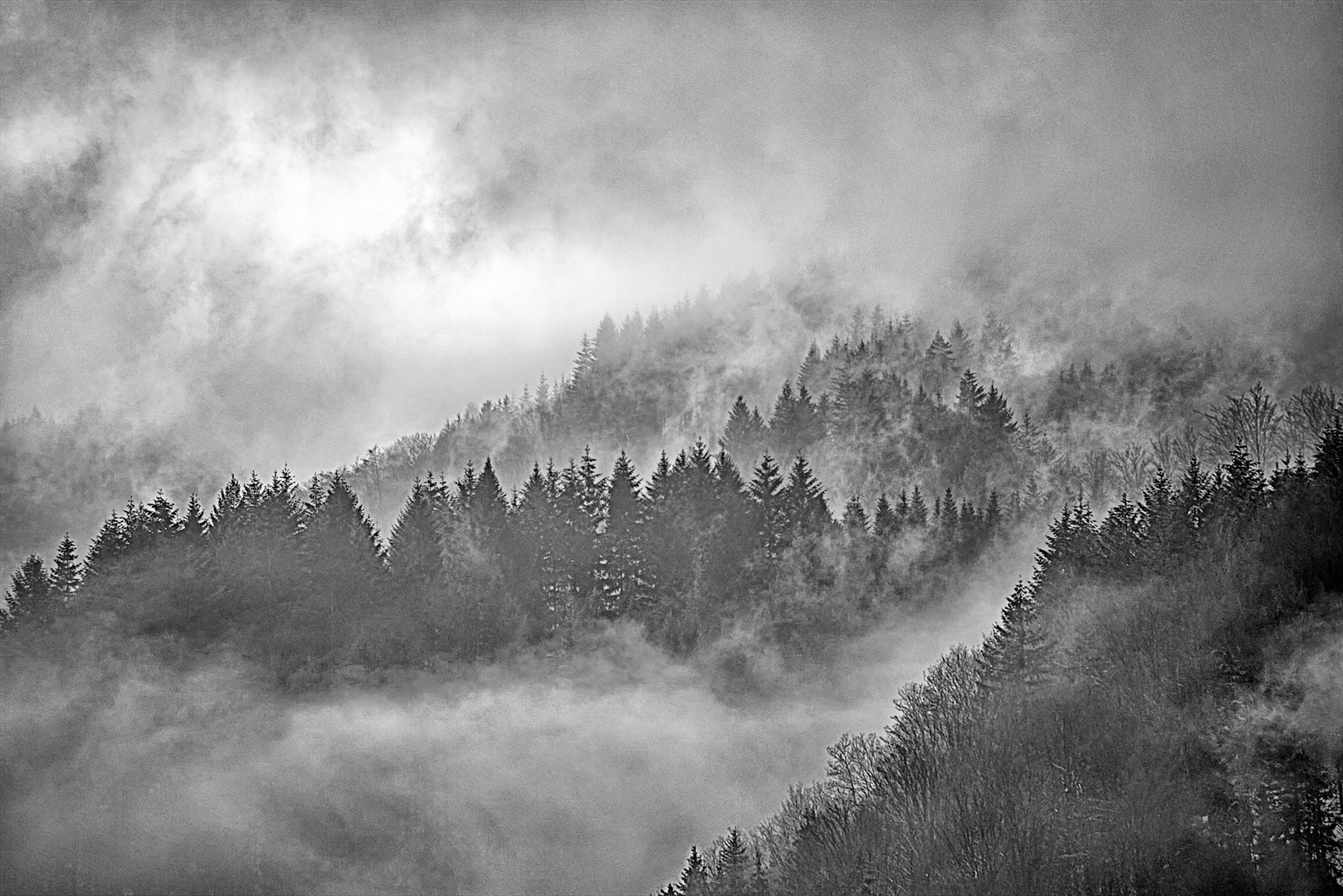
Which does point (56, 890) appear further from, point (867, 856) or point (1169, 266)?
point (1169, 266)

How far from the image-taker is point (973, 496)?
420ft

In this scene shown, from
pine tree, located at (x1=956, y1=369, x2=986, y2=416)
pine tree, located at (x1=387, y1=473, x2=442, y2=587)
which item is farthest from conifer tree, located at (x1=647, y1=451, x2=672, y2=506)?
pine tree, located at (x1=956, y1=369, x2=986, y2=416)

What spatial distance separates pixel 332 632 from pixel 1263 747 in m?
62.8

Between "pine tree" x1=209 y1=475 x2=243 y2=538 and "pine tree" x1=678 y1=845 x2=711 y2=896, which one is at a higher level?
"pine tree" x1=209 y1=475 x2=243 y2=538

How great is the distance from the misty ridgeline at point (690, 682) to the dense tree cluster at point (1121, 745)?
194 millimetres

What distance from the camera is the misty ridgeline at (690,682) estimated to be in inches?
2223

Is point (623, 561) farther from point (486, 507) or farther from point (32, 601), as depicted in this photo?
point (32, 601)

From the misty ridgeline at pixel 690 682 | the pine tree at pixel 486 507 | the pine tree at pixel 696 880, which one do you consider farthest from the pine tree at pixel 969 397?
the pine tree at pixel 696 880

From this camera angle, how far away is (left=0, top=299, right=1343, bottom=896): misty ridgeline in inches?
2223

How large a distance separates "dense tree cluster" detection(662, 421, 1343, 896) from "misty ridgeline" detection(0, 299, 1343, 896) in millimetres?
194

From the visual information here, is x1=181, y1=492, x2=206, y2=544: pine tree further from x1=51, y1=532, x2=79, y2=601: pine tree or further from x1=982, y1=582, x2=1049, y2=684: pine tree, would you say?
x1=982, y1=582, x2=1049, y2=684: pine tree

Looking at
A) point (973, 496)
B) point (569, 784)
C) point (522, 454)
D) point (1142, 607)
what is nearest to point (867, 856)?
point (1142, 607)

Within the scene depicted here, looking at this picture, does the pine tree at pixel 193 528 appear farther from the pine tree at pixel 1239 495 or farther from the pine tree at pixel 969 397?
the pine tree at pixel 969 397

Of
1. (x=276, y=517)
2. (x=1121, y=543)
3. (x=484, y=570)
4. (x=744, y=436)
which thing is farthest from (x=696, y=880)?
(x=744, y=436)
